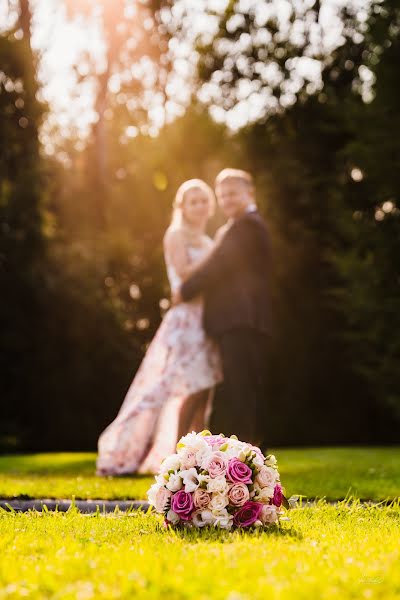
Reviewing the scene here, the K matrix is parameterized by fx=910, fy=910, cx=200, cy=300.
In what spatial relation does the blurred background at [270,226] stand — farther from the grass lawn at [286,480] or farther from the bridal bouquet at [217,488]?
the bridal bouquet at [217,488]

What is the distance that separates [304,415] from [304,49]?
880 cm

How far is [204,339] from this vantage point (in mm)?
8773

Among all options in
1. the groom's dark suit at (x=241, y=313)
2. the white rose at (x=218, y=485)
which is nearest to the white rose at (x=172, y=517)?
the white rose at (x=218, y=485)

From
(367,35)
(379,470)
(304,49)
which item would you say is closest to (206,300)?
(379,470)

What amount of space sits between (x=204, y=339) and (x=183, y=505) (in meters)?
4.18

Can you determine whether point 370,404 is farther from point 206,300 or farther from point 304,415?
point 206,300

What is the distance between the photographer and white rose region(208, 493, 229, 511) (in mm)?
4621

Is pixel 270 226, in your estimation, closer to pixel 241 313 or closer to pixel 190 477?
pixel 241 313

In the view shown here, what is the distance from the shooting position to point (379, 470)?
30.0ft

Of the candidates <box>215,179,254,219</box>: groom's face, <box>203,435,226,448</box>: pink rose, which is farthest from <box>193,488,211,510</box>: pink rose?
<box>215,179,254,219</box>: groom's face

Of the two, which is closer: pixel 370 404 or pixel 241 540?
pixel 241 540

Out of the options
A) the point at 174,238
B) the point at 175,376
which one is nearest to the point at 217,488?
the point at 175,376

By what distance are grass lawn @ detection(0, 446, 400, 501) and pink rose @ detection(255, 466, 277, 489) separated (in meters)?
1.94

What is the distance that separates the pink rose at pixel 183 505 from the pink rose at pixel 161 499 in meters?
0.06
